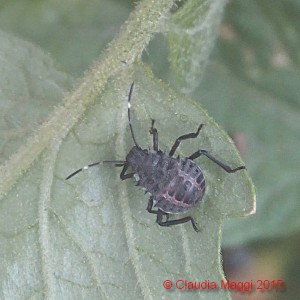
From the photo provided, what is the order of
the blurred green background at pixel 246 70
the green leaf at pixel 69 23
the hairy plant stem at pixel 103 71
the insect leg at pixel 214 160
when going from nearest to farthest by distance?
the insect leg at pixel 214 160, the hairy plant stem at pixel 103 71, the blurred green background at pixel 246 70, the green leaf at pixel 69 23

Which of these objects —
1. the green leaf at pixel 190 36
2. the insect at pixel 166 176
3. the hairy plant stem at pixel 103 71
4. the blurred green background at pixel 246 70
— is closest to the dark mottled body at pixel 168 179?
the insect at pixel 166 176

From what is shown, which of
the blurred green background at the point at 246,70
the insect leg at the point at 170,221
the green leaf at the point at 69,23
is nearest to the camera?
the insect leg at the point at 170,221

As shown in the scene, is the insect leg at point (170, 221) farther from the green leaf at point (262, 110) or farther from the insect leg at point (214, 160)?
the green leaf at point (262, 110)

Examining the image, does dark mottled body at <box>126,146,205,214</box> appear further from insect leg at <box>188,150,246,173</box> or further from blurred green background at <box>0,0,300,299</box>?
blurred green background at <box>0,0,300,299</box>

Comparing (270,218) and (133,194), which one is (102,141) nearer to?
(133,194)

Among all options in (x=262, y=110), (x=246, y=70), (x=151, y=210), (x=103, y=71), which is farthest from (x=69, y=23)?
(x=151, y=210)

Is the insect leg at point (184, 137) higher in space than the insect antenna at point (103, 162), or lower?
higher

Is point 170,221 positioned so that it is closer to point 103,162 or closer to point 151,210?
point 151,210
